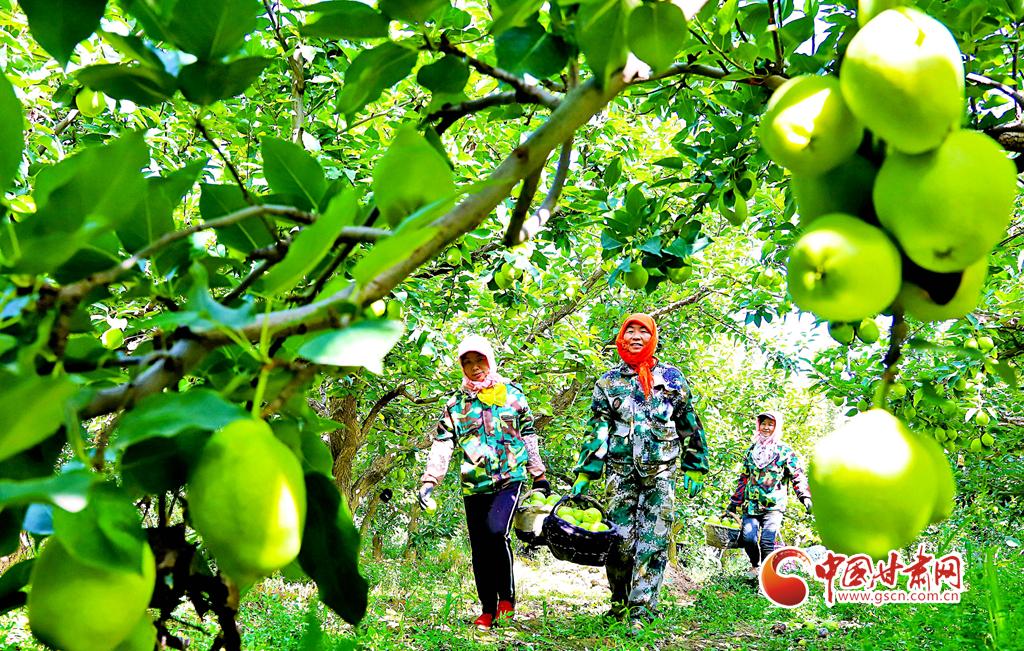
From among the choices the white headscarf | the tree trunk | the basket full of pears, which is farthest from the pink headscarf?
the tree trunk

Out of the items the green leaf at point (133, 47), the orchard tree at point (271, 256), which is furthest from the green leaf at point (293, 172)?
the green leaf at point (133, 47)

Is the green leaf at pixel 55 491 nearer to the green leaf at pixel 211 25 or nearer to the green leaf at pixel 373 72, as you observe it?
the green leaf at pixel 211 25

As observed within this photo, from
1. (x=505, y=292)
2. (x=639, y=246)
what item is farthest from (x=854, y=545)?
(x=505, y=292)

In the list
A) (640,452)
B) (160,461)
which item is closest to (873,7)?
(160,461)

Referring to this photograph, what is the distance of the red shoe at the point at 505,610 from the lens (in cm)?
466

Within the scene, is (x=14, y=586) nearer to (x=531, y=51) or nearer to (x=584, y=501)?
(x=531, y=51)

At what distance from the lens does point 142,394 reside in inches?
17.9

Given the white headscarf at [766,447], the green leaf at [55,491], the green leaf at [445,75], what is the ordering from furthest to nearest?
the white headscarf at [766,447]
the green leaf at [445,75]
the green leaf at [55,491]

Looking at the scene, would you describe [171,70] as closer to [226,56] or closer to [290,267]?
[226,56]

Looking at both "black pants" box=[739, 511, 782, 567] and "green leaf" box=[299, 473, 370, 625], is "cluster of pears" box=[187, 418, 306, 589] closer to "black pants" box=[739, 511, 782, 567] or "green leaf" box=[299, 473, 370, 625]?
"green leaf" box=[299, 473, 370, 625]

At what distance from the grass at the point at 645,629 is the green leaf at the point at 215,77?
3.31m

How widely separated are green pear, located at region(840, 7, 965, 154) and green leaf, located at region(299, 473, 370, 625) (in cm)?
44

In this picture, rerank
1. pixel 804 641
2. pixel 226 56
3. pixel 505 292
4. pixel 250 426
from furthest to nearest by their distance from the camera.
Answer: pixel 804 641
pixel 505 292
pixel 226 56
pixel 250 426

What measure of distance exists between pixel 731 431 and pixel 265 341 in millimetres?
11326
